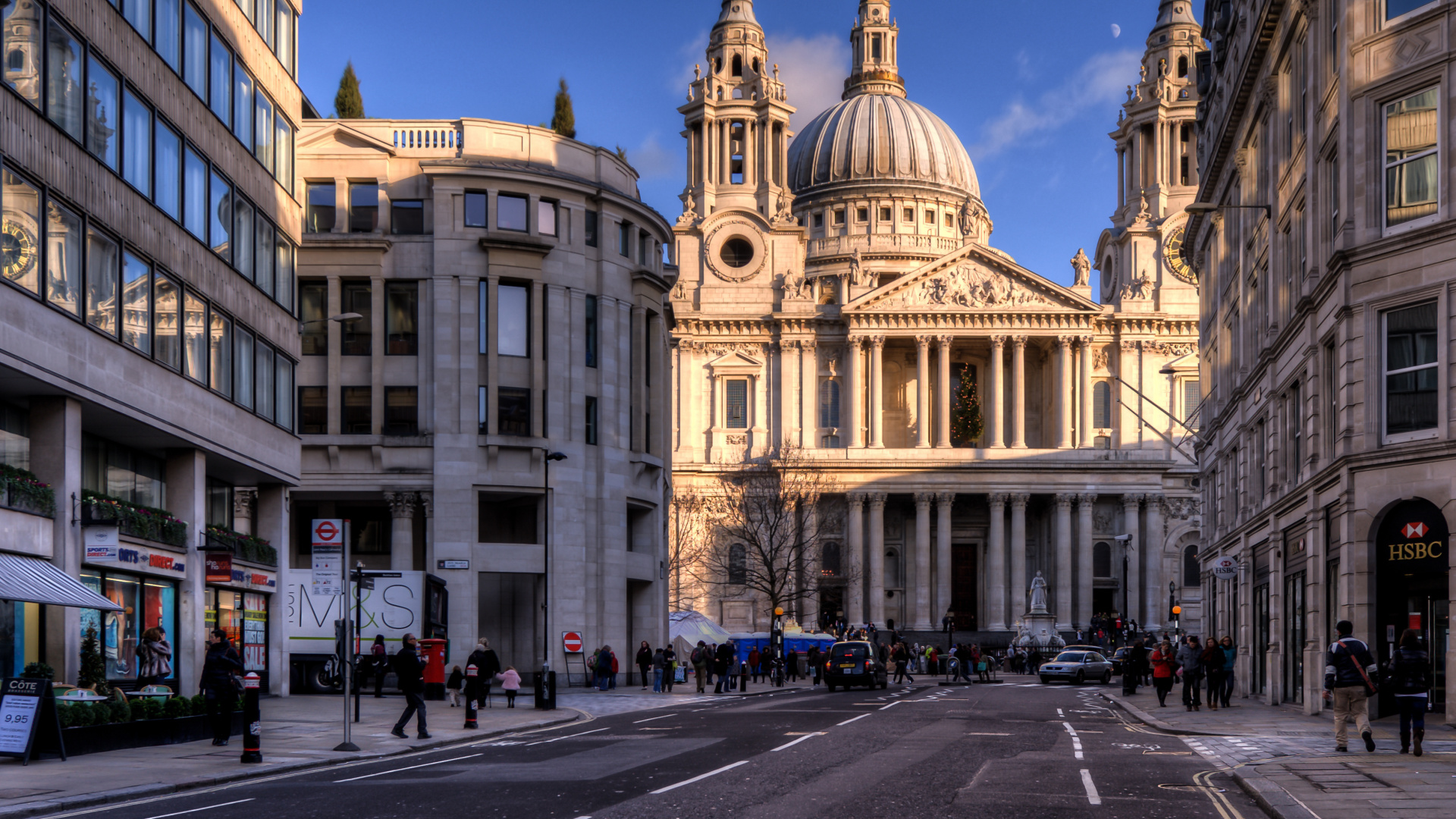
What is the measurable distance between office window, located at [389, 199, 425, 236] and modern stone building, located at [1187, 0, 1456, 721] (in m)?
26.8

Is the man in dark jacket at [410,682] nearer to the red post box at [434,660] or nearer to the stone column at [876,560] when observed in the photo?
the red post box at [434,660]

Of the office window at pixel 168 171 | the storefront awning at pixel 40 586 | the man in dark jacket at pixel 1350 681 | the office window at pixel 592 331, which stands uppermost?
the office window at pixel 168 171

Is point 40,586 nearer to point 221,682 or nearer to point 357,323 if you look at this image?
point 221,682

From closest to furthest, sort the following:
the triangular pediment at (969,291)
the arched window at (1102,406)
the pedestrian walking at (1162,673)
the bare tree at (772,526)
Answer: the pedestrian walking at (1162,673) < the bare tree at (772,526) < the triangular pediment at (969,291) < the arched window at (1102,406)

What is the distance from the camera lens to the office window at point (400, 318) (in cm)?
5459

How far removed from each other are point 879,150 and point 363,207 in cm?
9081

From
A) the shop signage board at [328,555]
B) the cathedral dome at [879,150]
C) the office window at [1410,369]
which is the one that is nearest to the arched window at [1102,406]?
the cathedral dome at [879,150]

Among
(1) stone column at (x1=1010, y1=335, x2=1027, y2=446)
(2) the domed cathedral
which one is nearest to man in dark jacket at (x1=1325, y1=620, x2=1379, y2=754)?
(2) the domed cathedral

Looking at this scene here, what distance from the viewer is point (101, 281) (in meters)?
29.3

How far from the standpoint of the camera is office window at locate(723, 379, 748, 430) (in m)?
105

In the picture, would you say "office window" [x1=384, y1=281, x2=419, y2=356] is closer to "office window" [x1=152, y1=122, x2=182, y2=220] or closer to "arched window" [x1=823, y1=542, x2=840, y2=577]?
"office window" [x1=152, y1=122, x2=182, y2=220]

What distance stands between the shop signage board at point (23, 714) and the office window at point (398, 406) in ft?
107

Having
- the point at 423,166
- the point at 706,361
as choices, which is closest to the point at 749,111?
the point at 706,361

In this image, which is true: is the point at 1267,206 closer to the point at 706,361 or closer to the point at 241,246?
the point at 241,246
